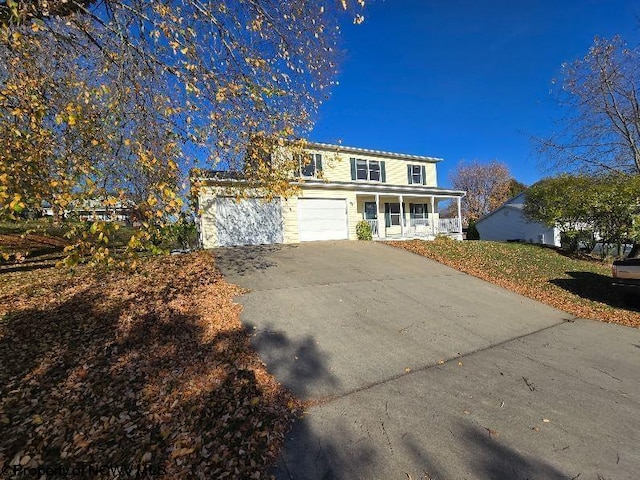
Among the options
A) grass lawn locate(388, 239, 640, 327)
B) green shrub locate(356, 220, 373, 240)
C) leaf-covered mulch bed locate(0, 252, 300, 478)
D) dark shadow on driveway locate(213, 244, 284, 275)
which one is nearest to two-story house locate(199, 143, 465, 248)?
green shrub locate(356, 220, 373, 240)

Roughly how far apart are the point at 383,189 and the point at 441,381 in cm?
1491

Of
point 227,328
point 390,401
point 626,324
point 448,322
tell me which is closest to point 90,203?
point 227,328

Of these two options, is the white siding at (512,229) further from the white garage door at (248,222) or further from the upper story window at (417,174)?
the white garage door at (248,222)

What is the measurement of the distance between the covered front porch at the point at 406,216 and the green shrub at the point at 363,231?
140 cm

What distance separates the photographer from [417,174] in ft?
74.1

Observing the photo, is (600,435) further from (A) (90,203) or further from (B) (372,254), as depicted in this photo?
(B) (372,254)

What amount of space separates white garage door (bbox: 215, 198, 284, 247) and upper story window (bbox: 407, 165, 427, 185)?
1099 cm

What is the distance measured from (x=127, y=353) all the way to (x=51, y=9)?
4951 mm

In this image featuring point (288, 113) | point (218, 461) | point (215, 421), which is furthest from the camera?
point (288, 113)

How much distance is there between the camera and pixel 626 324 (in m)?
7.31

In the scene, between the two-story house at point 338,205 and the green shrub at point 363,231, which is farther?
the green shrub at point 363,231

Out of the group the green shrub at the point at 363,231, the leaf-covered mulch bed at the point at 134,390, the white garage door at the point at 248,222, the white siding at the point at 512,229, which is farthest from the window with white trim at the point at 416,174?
the leaf-covered mulch bed at the point at 134,390

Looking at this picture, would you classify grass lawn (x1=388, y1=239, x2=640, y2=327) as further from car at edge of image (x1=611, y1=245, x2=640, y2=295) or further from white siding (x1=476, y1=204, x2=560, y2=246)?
white siding (x1=476, y1=204, x2=560, y2=246)

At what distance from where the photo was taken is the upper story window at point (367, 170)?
65.2 feet
